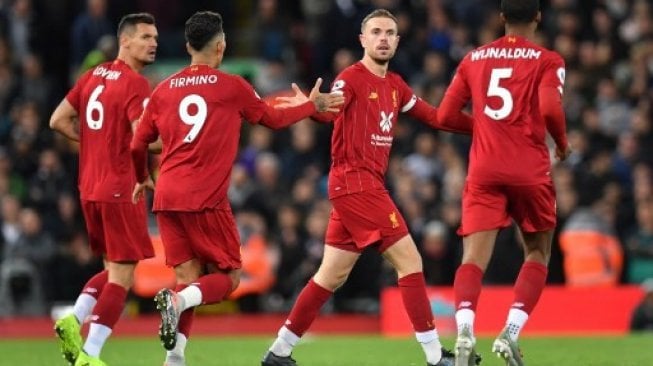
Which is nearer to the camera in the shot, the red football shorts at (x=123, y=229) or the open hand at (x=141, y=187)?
the open hand at (x=141, y=187)

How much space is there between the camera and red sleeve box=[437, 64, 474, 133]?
11.3 m

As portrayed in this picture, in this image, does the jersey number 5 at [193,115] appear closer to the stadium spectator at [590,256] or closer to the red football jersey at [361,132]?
the red football jersey at [361,132]

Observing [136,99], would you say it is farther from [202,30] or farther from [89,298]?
[89,298]

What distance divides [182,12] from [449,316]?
28.0ft

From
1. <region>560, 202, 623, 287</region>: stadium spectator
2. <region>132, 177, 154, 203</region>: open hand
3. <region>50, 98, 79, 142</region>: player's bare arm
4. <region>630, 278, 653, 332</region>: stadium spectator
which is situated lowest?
<region>630, 278, 653, 332</region>: stadium spectator

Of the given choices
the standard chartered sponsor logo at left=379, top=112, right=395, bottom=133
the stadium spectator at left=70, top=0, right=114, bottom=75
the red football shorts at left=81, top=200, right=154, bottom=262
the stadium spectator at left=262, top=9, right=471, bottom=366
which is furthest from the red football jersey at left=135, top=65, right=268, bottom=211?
the stadium spectator at left=70, top=0, right=114, bottom=75

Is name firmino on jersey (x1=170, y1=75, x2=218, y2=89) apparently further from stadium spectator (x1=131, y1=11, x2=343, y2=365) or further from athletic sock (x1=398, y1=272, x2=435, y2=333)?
athletic sock (x1=398, y1=272, x2=435, y2=333)

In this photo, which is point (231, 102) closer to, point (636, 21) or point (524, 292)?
point (524, 292)

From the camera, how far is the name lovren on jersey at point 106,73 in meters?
12.4

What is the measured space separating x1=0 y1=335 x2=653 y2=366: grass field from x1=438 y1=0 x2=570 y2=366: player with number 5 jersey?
193 cm

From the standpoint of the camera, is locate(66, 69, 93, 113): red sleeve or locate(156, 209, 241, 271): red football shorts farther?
locate(66, 69, 93, 113): red sleeve

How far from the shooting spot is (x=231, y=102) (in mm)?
11203

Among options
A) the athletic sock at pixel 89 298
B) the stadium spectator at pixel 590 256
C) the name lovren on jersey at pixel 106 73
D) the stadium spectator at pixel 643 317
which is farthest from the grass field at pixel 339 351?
the name lovren on jersey at pixel 106 73

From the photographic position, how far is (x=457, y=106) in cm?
1141
